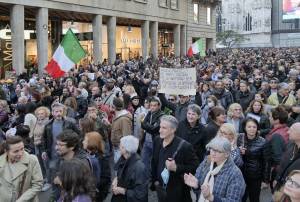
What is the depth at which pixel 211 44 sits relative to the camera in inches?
2411

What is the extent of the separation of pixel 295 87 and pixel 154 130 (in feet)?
21.9

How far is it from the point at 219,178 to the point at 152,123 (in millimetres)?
3806

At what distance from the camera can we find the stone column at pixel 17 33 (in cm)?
2789

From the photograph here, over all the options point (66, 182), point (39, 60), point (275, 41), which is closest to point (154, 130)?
point (66, 182)

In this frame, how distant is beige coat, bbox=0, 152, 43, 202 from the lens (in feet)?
18.2

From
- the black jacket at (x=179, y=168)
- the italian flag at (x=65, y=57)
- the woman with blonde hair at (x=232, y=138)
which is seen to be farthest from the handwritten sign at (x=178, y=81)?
the black jacket at (x=179, y=168)

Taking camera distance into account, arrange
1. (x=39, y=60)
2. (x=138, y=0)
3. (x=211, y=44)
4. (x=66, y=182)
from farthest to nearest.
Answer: (x=211, y=44) < (x=138, y=0) < (x=39, y=60) < (x=66, y=182)

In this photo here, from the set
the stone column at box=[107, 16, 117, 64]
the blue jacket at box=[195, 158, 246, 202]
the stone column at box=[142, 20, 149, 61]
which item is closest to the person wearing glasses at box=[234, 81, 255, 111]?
the blue jacket at box=[195, 158, 246, 202]

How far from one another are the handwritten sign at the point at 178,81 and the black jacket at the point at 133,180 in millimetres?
5937

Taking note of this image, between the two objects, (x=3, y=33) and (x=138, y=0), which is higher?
(x=138, y=0)

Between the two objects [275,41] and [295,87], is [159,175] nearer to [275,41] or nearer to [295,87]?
[295,87]

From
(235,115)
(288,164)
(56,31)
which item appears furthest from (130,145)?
(56,31)

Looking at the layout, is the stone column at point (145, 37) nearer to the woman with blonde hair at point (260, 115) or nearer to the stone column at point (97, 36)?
the stone column at point (97, 36)

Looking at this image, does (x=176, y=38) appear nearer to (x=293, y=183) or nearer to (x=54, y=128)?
(x=54, y=128)
